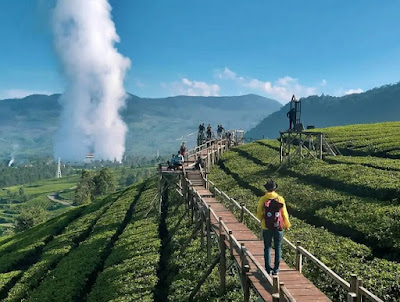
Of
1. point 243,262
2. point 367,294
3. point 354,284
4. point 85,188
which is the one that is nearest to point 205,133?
point 243,262

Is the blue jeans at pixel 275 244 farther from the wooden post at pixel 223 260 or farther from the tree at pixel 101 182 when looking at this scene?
the tree at pixel 101 182

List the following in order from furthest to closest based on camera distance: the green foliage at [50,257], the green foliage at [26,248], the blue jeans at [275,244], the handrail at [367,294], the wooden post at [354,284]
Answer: the green foliage at [26,248], the green foliage at [50,257], the blue jeans at [275,244], the wooden post at [354,284], the handrail at [367,294]

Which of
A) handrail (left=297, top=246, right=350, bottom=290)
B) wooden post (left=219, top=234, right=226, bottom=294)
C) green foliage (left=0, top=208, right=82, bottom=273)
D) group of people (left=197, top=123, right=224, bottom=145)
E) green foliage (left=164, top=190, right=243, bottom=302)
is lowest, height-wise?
green foliage (left=0, top=208, right=82, bottom=273)

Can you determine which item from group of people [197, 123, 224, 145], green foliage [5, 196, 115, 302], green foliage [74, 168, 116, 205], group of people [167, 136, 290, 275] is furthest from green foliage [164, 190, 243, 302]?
green foliage [74, 168, 116, 205]

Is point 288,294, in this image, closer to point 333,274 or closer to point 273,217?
point 333,274

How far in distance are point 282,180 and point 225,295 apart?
849 inches

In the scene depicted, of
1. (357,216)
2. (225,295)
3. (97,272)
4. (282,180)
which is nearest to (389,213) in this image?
(357,216)

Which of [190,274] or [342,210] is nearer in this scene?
[190,274]

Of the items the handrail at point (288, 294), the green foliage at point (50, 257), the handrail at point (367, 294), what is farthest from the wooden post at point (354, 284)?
the green foliage at point (50, 257)

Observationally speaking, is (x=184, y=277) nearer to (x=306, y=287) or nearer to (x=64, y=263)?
(x=306, y=287)

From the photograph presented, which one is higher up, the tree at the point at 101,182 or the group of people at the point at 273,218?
the group of people at the point at 273,218

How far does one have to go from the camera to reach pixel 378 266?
1742cm

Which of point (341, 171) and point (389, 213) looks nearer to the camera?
point (389, 213)

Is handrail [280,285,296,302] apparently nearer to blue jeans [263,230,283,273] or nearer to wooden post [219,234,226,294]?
blue jeans [263,230,283,273]
